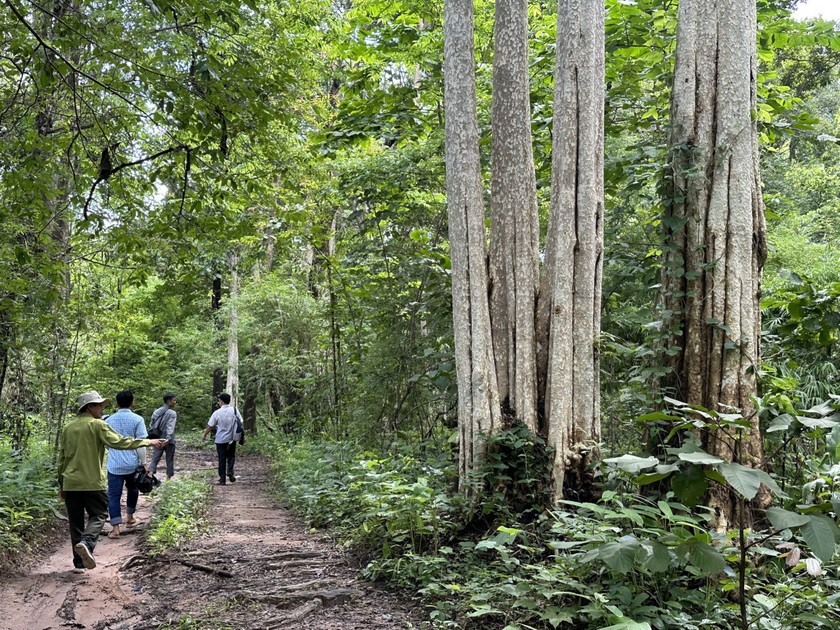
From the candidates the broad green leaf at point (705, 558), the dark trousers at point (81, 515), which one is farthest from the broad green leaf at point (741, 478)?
the dark trousers at point (81, 515)

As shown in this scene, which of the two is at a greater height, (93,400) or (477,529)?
(93,400)

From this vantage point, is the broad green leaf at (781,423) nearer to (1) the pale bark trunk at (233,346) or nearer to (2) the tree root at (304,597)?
(2) the tree root at (304,597)

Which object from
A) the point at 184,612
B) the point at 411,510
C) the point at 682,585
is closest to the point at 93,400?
the point at 184,612

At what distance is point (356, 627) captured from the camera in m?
4.52

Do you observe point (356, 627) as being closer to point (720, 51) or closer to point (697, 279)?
point (697, 279)

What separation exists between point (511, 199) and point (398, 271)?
156 inches

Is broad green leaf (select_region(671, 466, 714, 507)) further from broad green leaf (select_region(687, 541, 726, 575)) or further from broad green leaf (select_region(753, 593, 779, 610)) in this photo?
broad green leaf (select_region(753, 593, 779, 610))

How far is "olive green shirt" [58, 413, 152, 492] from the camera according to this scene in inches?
264

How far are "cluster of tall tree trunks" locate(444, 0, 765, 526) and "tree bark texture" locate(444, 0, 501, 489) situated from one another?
0.6 inches

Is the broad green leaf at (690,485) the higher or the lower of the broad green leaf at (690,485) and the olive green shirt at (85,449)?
the higher

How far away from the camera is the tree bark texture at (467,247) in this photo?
20.1 ft

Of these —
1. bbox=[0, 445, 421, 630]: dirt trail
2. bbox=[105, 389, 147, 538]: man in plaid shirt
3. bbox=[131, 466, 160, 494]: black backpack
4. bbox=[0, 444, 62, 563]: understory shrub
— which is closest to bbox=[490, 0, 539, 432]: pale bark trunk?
bbox=[0, 445, 421, 630]: dirt trail

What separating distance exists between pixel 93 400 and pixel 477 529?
14.9ft

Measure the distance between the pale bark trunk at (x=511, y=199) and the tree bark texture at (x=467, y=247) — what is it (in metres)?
0.14
